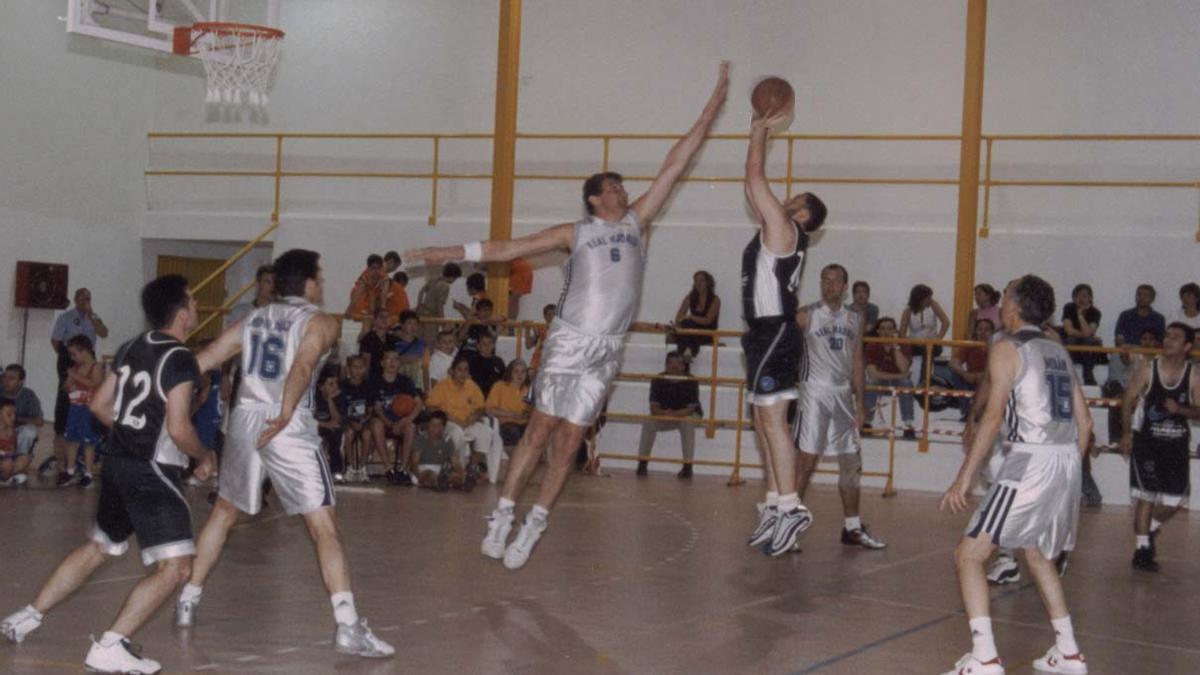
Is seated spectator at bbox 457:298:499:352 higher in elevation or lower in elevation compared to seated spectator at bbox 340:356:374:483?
higher

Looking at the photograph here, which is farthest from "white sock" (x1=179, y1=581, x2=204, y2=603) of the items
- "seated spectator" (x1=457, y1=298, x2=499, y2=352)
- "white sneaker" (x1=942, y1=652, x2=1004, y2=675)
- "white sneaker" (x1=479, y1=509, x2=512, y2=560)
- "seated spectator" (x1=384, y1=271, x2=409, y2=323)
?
"seated spectator" (x1=384, y1=271, x2=409, y2=323)

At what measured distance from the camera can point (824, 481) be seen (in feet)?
52.6

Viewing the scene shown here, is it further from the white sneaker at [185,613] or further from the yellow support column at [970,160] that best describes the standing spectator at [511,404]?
the white sneaker at [185,613]

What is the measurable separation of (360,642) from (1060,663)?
3.05 meters

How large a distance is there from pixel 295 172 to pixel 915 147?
28.5 ft

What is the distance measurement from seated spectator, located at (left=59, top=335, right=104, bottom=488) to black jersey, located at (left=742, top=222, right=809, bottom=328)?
6893mm

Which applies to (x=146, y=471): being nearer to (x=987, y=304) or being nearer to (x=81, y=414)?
(x=81, y=414)

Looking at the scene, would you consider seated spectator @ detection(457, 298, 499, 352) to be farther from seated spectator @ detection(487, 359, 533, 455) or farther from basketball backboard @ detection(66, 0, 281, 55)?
basketball backboard @ detection(66, 0, 281, 55)

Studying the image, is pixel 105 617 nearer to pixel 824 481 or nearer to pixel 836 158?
pixel 824 481

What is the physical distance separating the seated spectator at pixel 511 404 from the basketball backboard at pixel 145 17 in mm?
5191

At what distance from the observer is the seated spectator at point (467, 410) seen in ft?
47.5

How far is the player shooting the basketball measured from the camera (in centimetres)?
823

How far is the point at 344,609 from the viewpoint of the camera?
6.15 metres

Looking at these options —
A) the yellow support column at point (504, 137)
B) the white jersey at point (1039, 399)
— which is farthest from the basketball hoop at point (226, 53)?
the white jersey at point (1039, 399)
